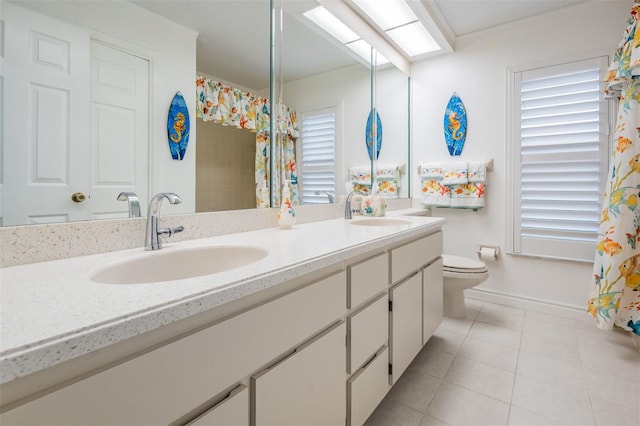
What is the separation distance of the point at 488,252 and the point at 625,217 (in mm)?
947

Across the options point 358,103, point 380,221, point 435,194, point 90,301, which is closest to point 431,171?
point 435,194

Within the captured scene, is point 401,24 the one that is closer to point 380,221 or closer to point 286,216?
point 380,221

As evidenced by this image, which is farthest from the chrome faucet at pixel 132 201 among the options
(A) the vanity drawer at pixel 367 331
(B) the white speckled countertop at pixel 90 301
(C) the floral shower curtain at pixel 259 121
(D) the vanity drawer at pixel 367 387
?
(D) the vanity drawer at pixel 367 387

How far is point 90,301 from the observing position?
21.5 inches

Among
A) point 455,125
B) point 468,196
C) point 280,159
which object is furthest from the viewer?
point 455,125

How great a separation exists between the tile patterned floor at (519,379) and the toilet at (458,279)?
0.15 metres

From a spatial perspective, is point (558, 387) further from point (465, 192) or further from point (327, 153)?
point (327, 153)

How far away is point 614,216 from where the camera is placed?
1.92 metres

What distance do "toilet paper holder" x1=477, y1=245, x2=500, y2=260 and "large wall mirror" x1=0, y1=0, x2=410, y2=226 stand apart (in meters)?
2.10

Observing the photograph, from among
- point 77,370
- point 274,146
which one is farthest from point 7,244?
point 274,146

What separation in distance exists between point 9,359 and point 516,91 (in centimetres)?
325

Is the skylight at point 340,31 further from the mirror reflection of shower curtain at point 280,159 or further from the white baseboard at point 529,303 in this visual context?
the white baseboard at point 529,303

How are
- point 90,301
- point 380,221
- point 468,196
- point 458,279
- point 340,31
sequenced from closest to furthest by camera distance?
1. point 90,301
2. point 380,221
3. point 340,31
4. point 458,279
5. point 468,196

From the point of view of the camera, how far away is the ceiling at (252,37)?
4.20 ft
